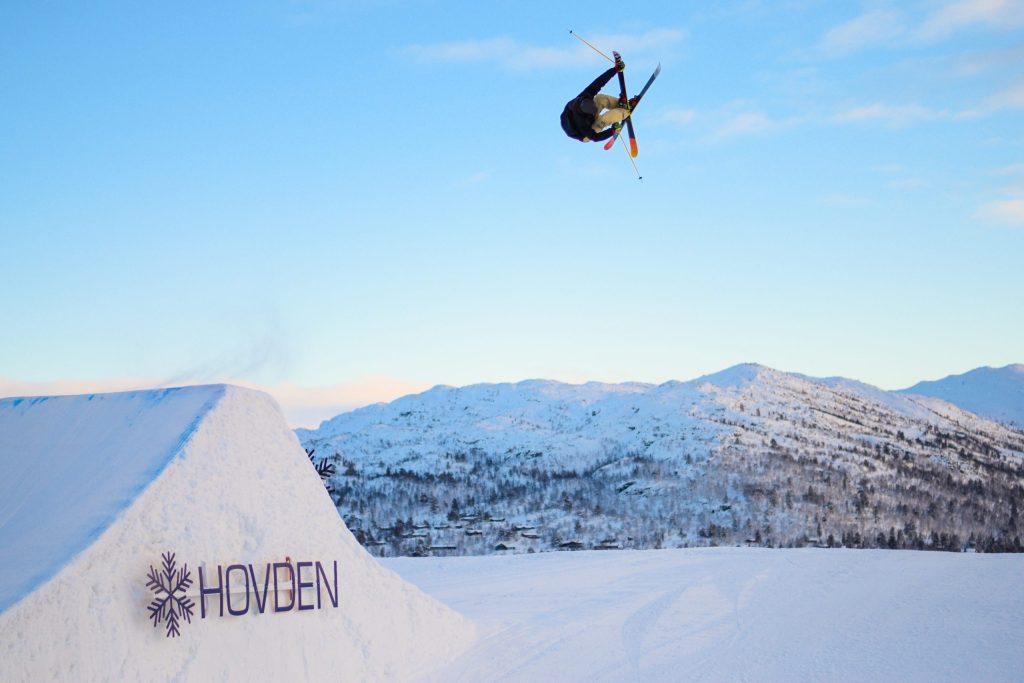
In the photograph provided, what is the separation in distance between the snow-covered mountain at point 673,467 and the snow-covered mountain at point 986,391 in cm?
2237

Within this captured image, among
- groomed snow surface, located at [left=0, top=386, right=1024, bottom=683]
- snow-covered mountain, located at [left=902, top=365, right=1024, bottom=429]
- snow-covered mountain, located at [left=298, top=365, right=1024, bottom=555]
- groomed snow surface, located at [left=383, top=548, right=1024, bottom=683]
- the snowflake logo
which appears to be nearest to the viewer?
groomed snow surface, located at [left=0, top=386, right=1024, bottom=683]

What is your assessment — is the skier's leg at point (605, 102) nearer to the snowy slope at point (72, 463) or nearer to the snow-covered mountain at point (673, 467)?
the snowy slope at point (72, 463)

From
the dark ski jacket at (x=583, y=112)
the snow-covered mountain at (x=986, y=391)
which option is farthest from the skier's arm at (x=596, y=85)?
the snow-covered mountain at (x=986, y=391)

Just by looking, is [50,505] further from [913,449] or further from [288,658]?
[913,449]

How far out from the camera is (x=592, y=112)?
35.2ft

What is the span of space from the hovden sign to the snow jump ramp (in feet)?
0.05

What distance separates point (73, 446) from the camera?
9797mm

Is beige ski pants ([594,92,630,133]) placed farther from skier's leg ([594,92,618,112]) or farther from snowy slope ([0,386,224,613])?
snowy slope ([0,386,224,613])

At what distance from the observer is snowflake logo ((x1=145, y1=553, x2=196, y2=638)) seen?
8.64 metres

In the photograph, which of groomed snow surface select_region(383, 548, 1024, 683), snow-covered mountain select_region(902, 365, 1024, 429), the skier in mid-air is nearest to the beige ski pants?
the skier in mid-air

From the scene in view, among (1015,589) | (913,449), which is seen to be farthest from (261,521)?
(913,449)

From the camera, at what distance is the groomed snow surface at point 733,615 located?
11.1 m

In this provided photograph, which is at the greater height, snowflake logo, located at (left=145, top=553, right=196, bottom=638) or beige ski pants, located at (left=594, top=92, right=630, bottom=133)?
beige ski pants, located at (left=594, top=92, right=630, bottom=133)

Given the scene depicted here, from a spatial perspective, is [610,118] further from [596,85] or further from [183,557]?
[183,557]
